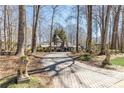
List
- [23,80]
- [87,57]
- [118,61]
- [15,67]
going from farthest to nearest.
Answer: [118,61]
[87,57]
[15,67]
[23,80]

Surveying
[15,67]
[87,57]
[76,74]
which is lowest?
[76,74]

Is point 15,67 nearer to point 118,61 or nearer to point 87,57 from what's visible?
point 87,57

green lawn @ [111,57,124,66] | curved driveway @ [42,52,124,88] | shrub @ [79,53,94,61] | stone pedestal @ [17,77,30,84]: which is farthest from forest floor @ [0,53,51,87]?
green lawn @ [111,57,124,66]

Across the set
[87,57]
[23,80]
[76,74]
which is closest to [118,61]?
[87,57]

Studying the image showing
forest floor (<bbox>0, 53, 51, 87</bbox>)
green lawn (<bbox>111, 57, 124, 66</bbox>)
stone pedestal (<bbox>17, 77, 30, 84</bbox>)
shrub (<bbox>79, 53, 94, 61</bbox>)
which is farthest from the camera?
green lawn (<bbox>111, 57, 124, 66</bbox>)

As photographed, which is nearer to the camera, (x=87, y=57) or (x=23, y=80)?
(x=23, y=80)

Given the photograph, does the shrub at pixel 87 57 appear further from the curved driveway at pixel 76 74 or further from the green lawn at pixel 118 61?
the green lawn at pixel 118 61

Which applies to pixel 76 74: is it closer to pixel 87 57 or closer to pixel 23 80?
pixel 87 57

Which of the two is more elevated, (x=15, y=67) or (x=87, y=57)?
(x=87, y=57)

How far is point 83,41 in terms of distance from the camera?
27.1 ft

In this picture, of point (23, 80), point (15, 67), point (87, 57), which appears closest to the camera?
point (23, 80)

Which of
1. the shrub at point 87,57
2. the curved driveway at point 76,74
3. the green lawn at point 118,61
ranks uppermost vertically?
the shrub at point 87,57

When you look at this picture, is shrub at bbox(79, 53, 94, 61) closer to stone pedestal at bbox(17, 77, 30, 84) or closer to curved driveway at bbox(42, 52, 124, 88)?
curved driveway at bbox(42, 52, 124, 88)

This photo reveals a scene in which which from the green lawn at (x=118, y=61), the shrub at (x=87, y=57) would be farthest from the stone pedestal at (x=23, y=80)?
the green lawn at (x=118, y=61)
